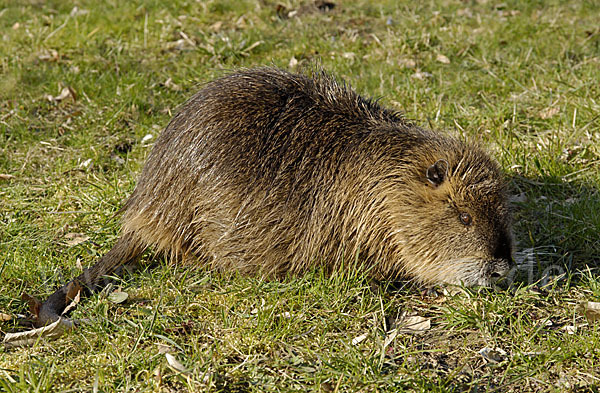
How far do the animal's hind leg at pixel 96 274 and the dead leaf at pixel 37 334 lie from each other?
0.07 meters

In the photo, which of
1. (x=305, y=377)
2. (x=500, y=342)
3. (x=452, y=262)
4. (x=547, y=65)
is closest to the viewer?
(x=305, y=377)

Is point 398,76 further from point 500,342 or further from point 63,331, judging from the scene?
point 63,331

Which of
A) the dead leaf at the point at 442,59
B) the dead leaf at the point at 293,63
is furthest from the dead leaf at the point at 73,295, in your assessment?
the dead leaf at the point at 442,59

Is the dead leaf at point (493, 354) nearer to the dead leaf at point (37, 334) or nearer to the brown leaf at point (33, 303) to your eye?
the dead leaf at point (37, 334)

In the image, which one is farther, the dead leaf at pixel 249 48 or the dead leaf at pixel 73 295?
the dead leaf at pixel 249 48

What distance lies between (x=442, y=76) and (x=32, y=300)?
312cm

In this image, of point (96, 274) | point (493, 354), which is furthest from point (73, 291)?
point (493, 354)

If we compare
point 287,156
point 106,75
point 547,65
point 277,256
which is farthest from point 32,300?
point 547,65

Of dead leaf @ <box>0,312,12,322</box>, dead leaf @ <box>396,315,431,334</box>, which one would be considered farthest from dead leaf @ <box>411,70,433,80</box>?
dead leaf @ <box>0,312,12,322</box>

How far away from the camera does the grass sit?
8.32 feet

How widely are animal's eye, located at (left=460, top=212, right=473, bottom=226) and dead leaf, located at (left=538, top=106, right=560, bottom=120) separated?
62.8 inches

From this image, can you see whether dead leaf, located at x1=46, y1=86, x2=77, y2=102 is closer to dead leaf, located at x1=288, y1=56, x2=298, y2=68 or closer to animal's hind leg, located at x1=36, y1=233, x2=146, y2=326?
dead leaf, located at x1=288, y1=56, x2=298, y2=68

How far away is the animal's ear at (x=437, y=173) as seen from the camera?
293 cm

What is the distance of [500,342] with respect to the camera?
2678 millimetres
